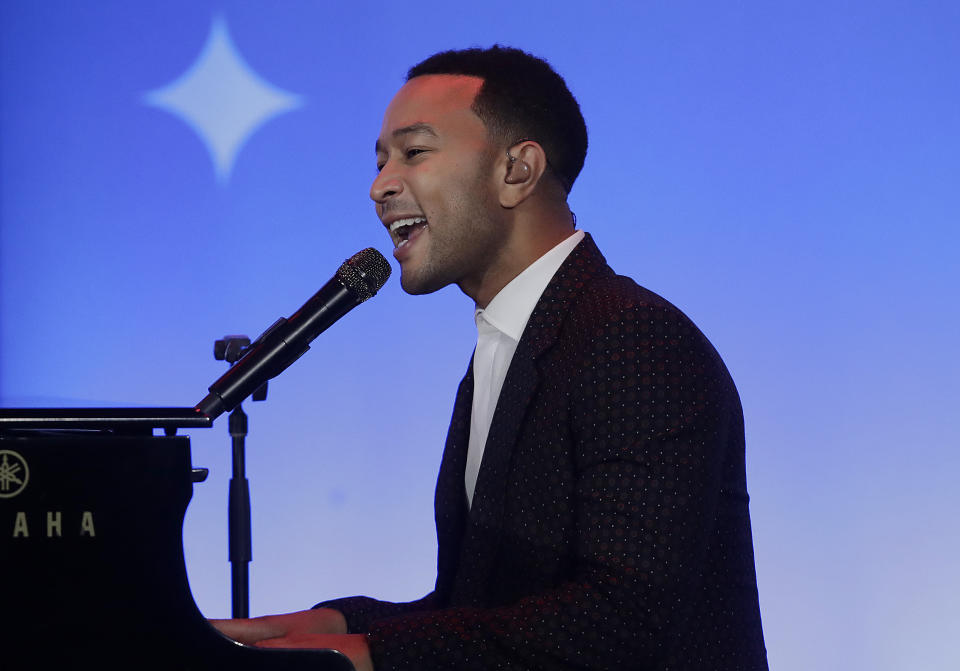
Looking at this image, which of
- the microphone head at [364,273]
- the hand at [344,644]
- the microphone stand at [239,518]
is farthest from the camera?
the microphone stand at [239,518]

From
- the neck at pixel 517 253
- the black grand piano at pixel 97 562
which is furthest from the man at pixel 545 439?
the black grand piano at pixel 97 562

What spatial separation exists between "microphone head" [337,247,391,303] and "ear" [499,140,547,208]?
0.30 meters

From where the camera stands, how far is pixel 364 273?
1523 mm

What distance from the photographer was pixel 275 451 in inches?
130

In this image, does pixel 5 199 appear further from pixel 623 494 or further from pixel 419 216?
pixel 623 494

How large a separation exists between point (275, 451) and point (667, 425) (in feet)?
6.98

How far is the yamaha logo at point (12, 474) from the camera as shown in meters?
1.10

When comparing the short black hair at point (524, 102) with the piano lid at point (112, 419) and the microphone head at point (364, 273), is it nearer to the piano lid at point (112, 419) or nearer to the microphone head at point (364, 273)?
the microphone head at point (364, 273)

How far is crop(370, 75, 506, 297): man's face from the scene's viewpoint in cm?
175

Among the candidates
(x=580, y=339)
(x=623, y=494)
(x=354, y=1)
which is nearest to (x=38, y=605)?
(x=623, y=494)

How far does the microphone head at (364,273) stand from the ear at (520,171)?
0.97 feet

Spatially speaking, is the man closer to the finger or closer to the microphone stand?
the finger

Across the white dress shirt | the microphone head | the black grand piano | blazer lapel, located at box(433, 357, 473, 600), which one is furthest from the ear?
the black grand piano

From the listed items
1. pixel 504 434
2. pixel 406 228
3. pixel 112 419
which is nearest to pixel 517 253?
pixel 406 228
